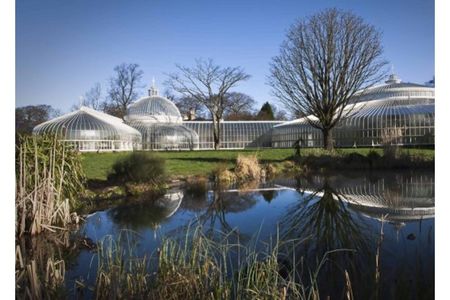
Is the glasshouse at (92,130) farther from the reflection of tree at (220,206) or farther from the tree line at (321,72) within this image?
the reflection of tree at (220,206)

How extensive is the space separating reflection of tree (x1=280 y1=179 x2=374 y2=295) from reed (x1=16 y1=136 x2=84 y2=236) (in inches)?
122

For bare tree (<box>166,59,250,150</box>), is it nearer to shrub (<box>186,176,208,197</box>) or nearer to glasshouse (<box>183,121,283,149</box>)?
glasshouse (<box>183,121,283,149</box>)

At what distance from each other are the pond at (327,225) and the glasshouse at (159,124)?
20752mm

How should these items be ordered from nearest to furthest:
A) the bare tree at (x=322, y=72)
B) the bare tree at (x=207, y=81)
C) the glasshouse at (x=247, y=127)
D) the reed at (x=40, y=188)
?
the reed at (x=40, y=188)
the bare tree at (x=322, y=72)
the glasshouse at (x=247, y=127)
the bare tree at (x=207, y=81)

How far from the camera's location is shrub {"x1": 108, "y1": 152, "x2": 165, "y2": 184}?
866 cm

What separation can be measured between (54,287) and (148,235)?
7.33 feet

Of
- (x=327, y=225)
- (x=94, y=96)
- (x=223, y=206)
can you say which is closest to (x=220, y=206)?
(x=223, y=206)

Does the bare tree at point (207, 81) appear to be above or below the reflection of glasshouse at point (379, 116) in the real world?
above

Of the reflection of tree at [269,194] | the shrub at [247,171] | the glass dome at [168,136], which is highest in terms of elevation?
the glass dome at [168,136]

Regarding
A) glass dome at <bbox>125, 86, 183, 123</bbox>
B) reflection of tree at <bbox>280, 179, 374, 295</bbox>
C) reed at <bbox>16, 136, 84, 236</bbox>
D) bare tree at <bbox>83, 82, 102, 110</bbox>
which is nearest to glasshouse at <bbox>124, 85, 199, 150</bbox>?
glass dome at <bbox>125, 86, 183, 123</bbox>

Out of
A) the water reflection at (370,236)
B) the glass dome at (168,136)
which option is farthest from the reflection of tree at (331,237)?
the glass dome at (168,136)

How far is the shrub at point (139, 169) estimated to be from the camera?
28.4ft
